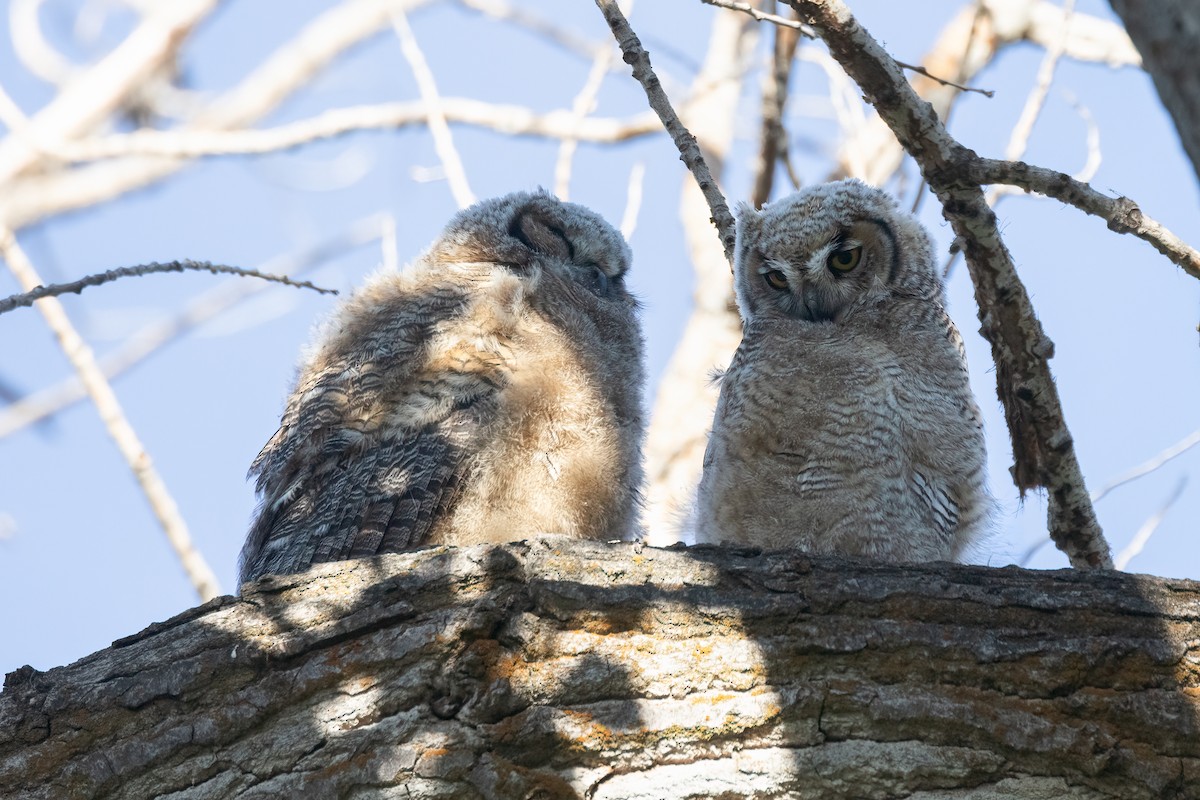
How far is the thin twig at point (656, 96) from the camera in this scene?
4.07 meters

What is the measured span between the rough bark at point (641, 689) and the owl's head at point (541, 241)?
2.41m

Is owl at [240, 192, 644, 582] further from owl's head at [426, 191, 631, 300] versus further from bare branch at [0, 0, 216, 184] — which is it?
bare branch at [0, 0, 216, 184]

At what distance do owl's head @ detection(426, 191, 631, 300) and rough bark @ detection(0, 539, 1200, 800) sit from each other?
2.41 metres

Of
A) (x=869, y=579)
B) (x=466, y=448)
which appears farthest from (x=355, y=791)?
(x=466, y=448)

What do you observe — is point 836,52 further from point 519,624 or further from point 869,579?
point 519,624

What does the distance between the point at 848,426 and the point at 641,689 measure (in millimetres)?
1367

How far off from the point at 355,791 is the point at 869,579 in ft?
A: 4.43

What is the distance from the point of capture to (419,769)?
2867mm

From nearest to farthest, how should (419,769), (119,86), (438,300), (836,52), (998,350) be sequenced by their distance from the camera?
(419,769), (836,52), (998,350), (438,300), (119,86)

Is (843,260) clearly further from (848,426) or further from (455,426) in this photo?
(455,426)

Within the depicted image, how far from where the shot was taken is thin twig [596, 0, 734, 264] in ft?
13.4

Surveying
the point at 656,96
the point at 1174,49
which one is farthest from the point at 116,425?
the point at 1174,49

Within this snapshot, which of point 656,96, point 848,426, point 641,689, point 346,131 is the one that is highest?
point 346,131

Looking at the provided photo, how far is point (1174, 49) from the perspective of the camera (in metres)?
1.35
